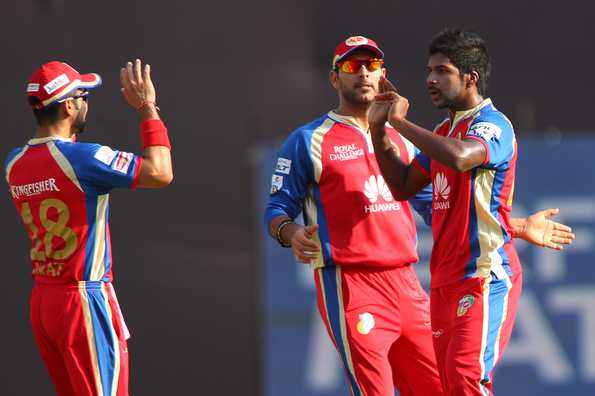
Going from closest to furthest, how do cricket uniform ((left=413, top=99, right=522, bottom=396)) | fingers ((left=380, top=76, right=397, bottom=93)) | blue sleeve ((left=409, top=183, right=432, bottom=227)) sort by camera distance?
1. cricket uniform ((left=413, top=99, right=522, bottom=396))
2. fingers ((left=380, top=76, right=397, bottom=93))
3. blue sleeve ((left=409, top=183, right=432, bottom=227))

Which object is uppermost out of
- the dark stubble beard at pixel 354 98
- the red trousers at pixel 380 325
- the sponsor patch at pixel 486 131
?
the dark stubble beard at pixel 354 98

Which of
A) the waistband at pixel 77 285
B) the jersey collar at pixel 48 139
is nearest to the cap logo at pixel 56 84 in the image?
the jersey collar at pixel 48 139

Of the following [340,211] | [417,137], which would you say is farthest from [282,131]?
[417,137]

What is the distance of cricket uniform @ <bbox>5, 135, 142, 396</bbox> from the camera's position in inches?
185

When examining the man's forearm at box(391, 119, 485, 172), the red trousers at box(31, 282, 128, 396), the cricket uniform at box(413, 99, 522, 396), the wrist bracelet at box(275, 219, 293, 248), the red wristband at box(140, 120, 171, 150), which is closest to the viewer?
the man's forearm at box(391, 119, 485, 172)

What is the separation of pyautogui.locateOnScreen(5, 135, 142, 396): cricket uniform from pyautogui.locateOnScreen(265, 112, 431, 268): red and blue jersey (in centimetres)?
84

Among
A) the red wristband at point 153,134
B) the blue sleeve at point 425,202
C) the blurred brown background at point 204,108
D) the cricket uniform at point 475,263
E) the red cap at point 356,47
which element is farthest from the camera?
the blurred brown background at point 204,108

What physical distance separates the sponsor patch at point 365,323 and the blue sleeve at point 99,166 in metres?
1.16

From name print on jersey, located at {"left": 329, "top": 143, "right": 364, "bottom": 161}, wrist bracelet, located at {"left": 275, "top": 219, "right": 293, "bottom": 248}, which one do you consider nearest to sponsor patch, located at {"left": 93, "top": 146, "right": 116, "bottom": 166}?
wrist bracelet, located at {"left": 275, "top": 219, "right": 293, "bottom": 248}

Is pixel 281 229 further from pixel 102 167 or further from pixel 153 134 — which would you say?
pixel 102 167

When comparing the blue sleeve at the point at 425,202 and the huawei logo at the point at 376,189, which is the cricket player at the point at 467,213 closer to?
the huawei logo at the point at 376,189

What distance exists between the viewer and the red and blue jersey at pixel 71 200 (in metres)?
4.71

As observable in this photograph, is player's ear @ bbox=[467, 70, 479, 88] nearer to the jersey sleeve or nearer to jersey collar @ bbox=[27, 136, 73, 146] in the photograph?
the jersey sleeve

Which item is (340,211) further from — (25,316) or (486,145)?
(25,316)
